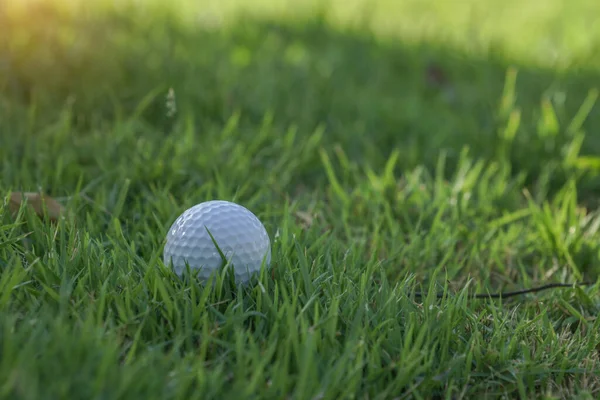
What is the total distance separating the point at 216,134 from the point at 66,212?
1.00 m

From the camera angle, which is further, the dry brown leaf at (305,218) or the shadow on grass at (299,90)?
the shadow on grass at (299,90)

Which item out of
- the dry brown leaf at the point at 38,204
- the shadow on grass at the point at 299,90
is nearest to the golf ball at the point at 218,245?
the dry brown leaf at the point at 38,204

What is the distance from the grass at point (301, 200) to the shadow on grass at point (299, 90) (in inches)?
0.6

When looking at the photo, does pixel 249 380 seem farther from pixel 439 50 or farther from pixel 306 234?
pixel 439 50

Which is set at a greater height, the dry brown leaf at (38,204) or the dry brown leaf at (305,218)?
the dry brown leaf at (38,204)

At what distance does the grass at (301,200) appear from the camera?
1.57 meters

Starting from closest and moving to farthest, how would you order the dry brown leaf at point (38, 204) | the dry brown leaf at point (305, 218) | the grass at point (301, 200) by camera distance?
1. the grass at point (301, 200)
2. the dry brown leaf at point (38, 204)
3. the dry brown leaf at point (305, 218)

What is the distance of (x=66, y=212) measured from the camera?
7.52 ft

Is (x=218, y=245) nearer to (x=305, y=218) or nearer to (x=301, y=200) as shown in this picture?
(x=305, y=218)

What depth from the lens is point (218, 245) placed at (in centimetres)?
187

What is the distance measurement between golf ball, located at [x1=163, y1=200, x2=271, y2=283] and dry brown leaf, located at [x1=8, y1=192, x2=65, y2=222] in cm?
52

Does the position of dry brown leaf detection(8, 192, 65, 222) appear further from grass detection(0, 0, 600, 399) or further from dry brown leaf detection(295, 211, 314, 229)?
dry brown leaf detection(295, 211, 314, 229)

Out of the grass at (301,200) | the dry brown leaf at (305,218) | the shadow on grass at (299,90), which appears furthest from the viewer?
the shadow on grass at (299,90)

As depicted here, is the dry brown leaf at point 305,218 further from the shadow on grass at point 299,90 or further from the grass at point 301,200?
the shadow on grass at point 299,90
